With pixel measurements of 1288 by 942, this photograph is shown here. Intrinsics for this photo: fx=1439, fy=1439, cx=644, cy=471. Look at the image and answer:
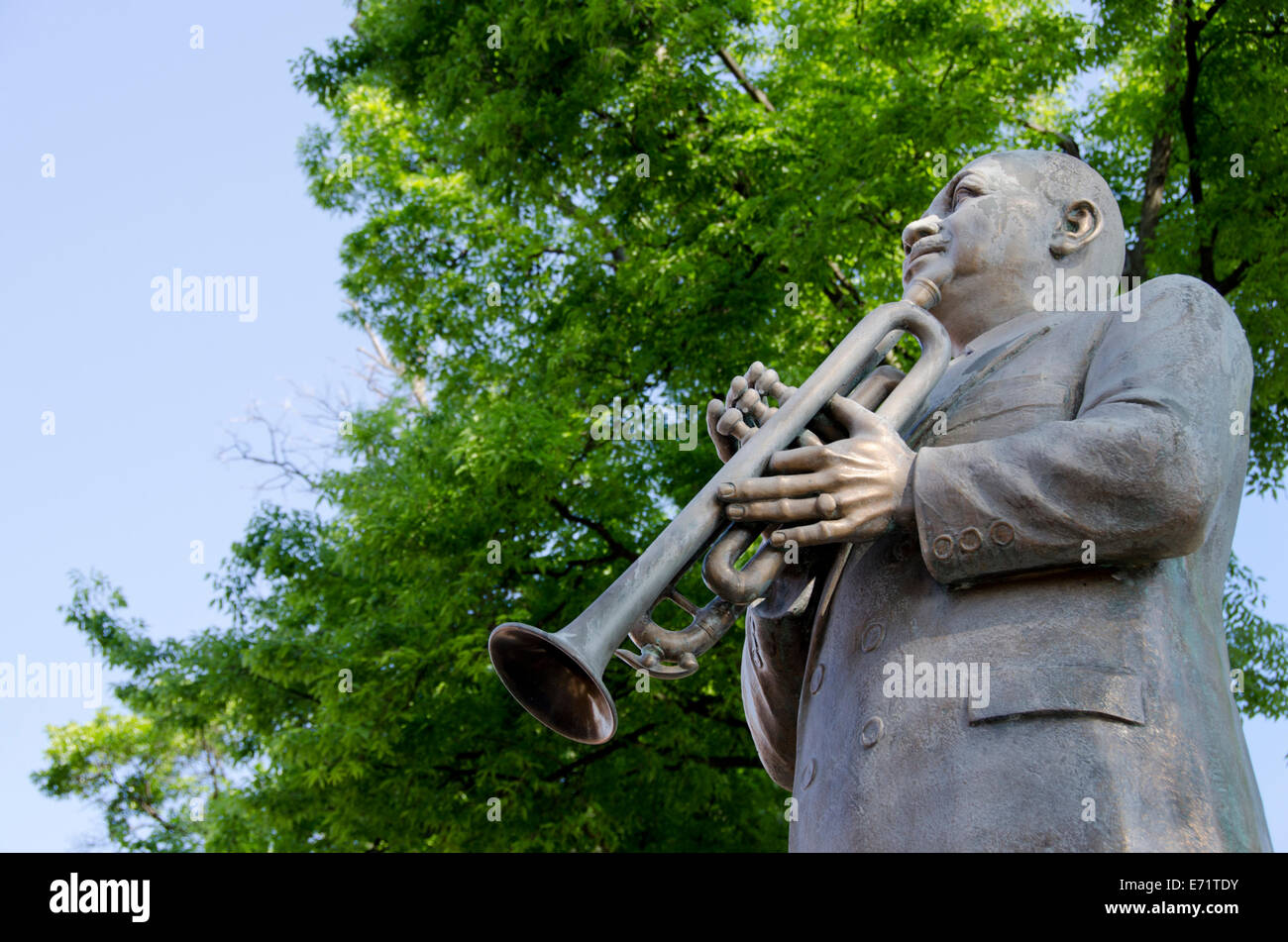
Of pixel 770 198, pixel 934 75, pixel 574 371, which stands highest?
pixel 934 75

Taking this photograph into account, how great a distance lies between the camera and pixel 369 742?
1042 cm

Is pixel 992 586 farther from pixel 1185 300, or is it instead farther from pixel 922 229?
pixel 922 229

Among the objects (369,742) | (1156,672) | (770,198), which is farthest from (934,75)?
(1156,672)

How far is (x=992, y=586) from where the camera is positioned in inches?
133

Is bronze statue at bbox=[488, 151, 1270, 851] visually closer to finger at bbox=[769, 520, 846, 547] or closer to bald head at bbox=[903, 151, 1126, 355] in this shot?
finger at bbox=[769, 520, 846, 547]

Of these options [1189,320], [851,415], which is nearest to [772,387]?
[851,415]

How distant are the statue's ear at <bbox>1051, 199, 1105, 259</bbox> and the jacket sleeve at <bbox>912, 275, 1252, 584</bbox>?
66 centimetres

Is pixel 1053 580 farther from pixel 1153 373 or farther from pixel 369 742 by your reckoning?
pixel 369 742

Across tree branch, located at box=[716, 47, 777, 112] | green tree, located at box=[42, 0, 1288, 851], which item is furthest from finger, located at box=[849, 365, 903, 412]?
tree branch, located at box=[716, 47, 777, 112]

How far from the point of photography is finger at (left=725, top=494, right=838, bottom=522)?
3338 millimetres

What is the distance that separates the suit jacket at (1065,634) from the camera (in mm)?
3066

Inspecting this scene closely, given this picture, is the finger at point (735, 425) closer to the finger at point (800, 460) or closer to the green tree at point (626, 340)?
the finger at point (800, 460)

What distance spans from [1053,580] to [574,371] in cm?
873
